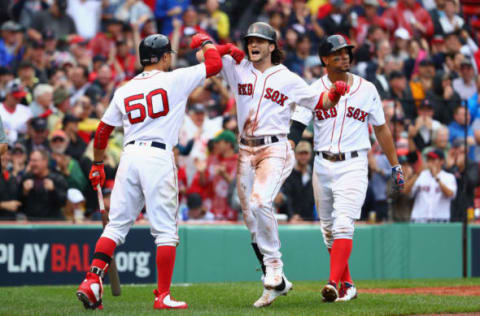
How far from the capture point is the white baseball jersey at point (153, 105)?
7.41 m

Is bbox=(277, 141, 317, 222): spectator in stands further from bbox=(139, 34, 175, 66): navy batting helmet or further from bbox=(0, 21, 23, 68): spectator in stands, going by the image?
bbox=(0, 21, 23, 68): spectator in stands

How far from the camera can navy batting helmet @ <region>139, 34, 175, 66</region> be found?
7535mm

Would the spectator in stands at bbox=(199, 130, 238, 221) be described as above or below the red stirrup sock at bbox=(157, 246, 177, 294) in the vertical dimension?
above

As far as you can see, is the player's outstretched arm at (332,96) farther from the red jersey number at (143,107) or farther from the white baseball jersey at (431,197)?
the white baseball jersey at (431,197)

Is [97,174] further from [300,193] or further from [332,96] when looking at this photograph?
[300,193]

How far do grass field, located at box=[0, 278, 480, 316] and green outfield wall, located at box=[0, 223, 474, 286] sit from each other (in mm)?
1571

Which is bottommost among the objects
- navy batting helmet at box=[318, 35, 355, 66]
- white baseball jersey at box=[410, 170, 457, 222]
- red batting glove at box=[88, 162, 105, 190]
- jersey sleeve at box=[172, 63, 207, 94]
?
white baseball jersey at box=[410, 170, 457, 222]

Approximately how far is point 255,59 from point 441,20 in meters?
11.5

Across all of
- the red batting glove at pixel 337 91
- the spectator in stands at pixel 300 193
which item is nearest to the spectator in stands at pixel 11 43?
the spectator in stands at pixel 300 193

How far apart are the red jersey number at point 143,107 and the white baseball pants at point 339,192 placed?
1616mm

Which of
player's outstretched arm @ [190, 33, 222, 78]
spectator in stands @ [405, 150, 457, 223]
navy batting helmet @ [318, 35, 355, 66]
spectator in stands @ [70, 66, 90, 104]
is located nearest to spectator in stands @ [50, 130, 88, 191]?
spectator in stands @ [70, 66, 90, 104]

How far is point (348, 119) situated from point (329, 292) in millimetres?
1533

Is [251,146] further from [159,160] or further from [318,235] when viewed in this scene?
[318,235]

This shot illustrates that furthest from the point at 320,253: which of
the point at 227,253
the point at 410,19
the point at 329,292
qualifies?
the point at 410,19
